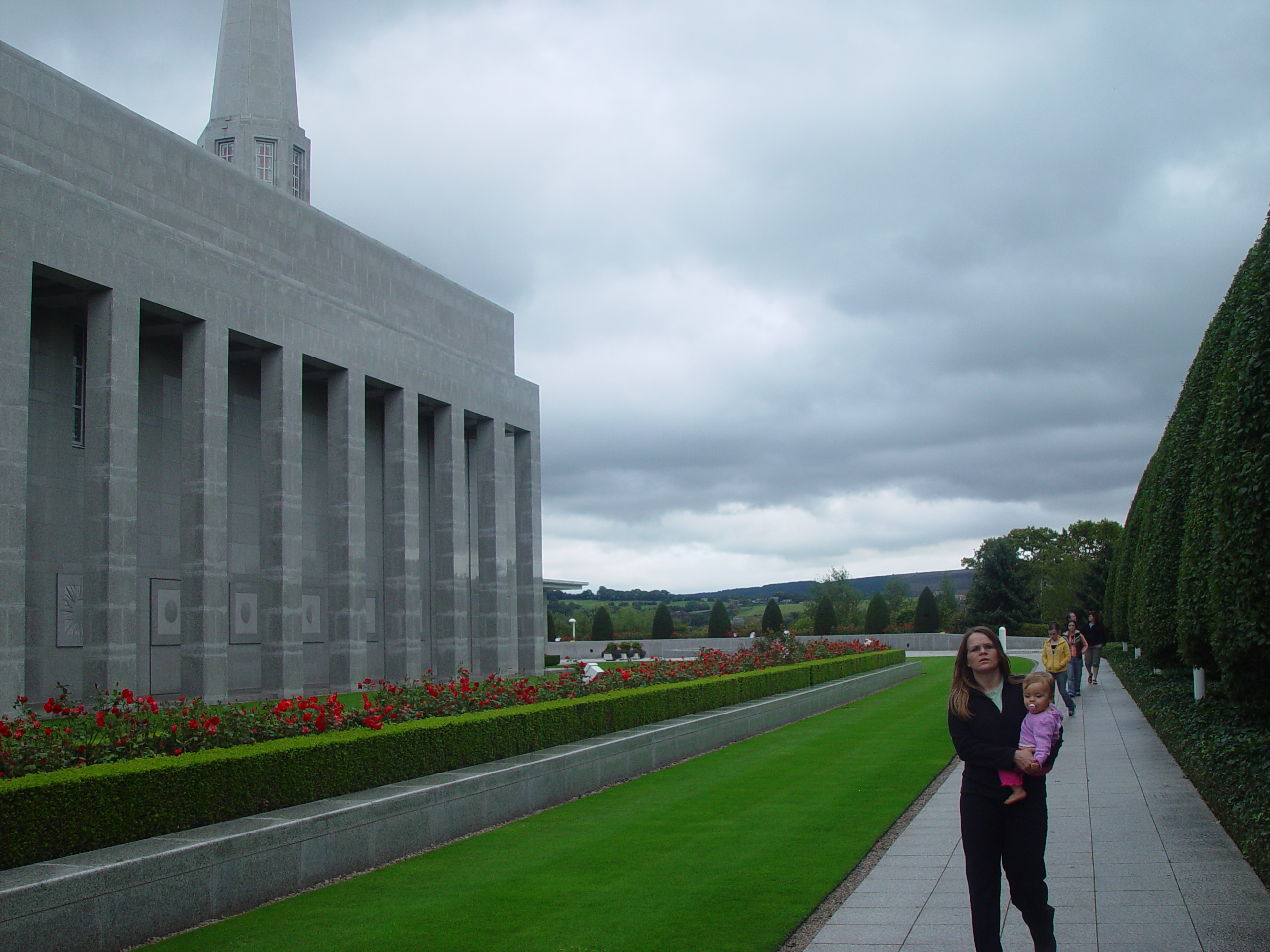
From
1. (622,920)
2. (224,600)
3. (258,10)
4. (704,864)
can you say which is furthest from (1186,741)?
(258,10)

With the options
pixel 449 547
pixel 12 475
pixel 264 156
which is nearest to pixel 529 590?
pixel 449 547

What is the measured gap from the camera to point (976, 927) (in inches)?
197

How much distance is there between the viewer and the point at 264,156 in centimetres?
3081

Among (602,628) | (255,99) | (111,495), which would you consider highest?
(255,99)

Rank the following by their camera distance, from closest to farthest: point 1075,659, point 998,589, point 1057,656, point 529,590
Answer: point 1057,656
point 1075,659
point 529,590
point 998,589

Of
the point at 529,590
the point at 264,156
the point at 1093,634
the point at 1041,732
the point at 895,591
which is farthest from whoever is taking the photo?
the point at 895,591

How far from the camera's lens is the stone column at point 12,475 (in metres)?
15.8

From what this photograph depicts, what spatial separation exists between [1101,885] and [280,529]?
1890 cm

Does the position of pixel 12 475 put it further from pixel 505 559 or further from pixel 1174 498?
pixel 1174 498

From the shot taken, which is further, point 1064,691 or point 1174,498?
point 1064,691

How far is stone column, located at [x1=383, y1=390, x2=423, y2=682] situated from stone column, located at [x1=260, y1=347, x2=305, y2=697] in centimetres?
372

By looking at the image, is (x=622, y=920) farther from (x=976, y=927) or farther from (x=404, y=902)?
(x=976, y=927)

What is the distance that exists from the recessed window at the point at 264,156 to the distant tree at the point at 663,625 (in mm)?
39166

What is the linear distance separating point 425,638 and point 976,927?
26.7m
